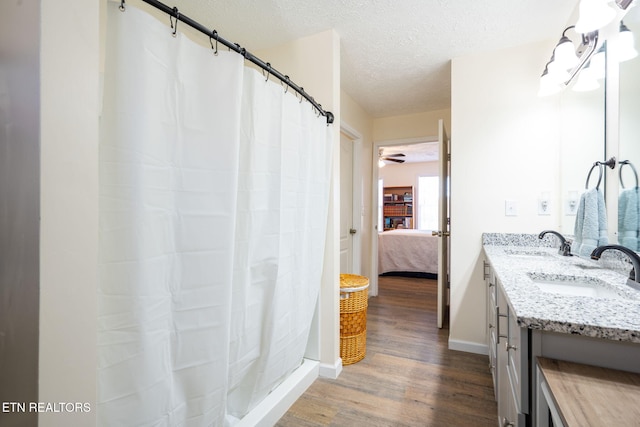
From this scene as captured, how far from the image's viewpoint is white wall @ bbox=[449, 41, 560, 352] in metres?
2.11

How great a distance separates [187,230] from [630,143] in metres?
1.88

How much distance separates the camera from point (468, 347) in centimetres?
231

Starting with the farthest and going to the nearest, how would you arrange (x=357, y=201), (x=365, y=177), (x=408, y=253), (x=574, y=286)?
(x=408, y=253) < (x=365, y=177) < (x=357, y=201) < (x=574, y=286)

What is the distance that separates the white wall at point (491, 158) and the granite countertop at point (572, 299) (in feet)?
1.73

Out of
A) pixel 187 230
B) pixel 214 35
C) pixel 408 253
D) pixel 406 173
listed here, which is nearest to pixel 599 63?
pixel 214 35

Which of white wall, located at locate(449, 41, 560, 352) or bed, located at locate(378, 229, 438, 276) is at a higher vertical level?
white wall, located at locate(449, 41, 560, 352)

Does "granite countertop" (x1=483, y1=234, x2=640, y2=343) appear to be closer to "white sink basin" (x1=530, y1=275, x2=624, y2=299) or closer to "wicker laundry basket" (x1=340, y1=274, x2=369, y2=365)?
"white sink basin" (x1=530, y1=275, x2=624, y2=299)

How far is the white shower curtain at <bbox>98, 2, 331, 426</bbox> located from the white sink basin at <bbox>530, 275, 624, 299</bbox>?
3.95ft

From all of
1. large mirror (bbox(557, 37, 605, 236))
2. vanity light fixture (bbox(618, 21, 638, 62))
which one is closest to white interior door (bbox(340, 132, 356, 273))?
large mirror (bbox(557, 37, 605, 236))

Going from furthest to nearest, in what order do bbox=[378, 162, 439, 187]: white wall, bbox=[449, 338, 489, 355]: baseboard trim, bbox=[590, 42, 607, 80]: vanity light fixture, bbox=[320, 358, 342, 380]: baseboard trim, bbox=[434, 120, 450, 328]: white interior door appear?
1. bbox=[378, 162, 439, 187]: white wall
2. bbox=[434, 120, 450, 328]: white interior door
3. bbox=[449, 338, 489, 355]: baseboard trim
4. bbox=[320, 358, 342, 380]: baseboard trim
5. bbox=[590, 42, 607, 80]: vanity light fixture

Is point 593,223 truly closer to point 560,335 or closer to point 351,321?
point 560,335

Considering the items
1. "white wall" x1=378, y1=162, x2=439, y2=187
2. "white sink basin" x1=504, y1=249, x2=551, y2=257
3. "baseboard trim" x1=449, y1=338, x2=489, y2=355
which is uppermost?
"white wall" x1=378, y1=162, x2=439, y2=187

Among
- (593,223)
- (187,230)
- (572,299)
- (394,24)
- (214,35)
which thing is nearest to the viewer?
(572,299)

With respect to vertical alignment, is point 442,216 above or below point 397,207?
below
